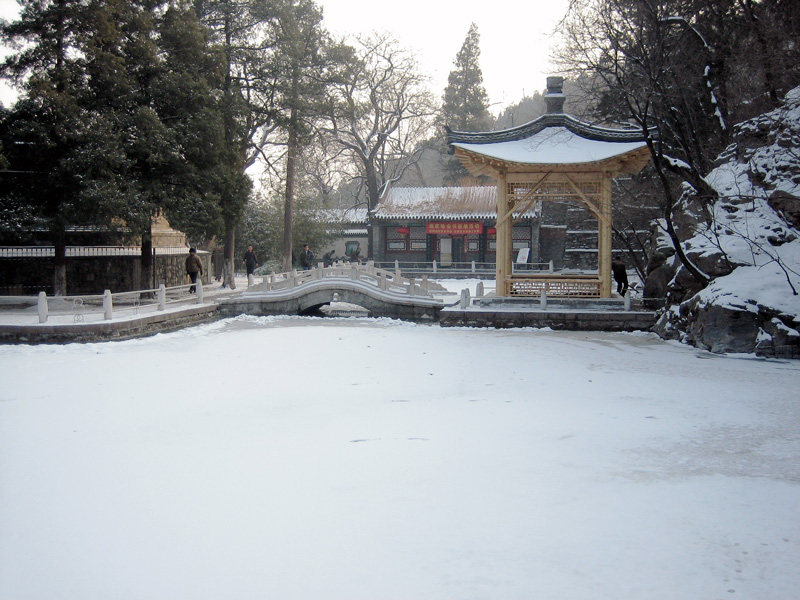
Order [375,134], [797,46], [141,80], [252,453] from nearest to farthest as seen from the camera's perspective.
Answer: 1. [252,453]
2. [797,46]
3. [141,80]
4. [375,134]

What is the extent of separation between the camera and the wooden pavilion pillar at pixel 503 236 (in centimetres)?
1612

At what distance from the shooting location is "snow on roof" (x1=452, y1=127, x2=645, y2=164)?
14.9m

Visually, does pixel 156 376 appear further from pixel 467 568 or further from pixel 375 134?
pixel 375 134

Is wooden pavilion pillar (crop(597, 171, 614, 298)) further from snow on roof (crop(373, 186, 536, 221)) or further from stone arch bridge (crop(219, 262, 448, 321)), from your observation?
snow on roof (crop(373, 186, 536, 221))

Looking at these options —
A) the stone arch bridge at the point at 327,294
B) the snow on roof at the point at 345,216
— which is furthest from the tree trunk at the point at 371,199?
the stone arch bridge at the point at 327,294

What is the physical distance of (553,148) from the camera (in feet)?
51.4

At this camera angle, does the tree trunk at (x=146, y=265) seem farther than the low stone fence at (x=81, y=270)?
Yes

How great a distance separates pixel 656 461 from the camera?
18.9 ft

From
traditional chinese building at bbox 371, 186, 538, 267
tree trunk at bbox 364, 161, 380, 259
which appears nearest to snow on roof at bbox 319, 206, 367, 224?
tree trunk at bbox 364, 161, 380, 259

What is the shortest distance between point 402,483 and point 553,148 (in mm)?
12011

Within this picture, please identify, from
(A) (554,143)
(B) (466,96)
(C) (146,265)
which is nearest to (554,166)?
(A) (554,143)

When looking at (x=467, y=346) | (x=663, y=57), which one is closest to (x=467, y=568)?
(x=467, y=346)

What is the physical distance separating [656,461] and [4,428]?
21.5 feet

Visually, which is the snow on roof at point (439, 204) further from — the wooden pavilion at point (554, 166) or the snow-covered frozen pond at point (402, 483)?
the snow-covered frozen pond at point (402, 483)
